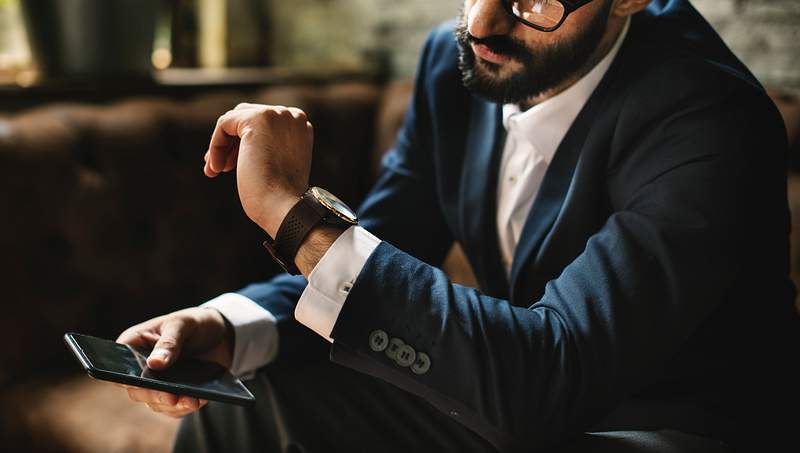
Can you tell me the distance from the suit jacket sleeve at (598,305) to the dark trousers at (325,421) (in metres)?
0.15

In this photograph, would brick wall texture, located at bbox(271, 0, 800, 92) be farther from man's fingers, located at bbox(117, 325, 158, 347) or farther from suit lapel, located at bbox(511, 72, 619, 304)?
man's fingers, located at bbox(117, 325, 158, 347)

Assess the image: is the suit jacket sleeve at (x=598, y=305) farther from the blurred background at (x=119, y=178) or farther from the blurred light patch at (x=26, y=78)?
the blurred light patch at (x=26, y=78)

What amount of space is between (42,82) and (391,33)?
1.10 meters

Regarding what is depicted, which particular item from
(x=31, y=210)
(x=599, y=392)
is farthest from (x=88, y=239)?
(x=599, y=392)

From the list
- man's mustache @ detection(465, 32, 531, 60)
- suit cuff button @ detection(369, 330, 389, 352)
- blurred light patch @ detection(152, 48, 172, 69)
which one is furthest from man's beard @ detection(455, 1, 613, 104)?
blurred light patch @ detection(152, 48, 172, 69)

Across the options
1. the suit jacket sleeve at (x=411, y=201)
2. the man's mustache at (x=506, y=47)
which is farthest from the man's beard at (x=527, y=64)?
the suit jacket sleeve at (x=411, y=201)

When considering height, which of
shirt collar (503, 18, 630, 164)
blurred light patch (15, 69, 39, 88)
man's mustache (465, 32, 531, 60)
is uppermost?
man's mustache (465, 32, 531, 60)

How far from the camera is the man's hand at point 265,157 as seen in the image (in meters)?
0.74

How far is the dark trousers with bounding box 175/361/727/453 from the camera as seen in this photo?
92 centimetres

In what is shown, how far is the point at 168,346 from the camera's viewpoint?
0.84 m

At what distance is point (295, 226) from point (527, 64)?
0.41 m

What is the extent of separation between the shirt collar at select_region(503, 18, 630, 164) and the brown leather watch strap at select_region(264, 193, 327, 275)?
393 mm

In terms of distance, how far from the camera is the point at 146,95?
165 cm

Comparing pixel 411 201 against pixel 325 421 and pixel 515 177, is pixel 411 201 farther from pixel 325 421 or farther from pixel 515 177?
pixel 325 421
